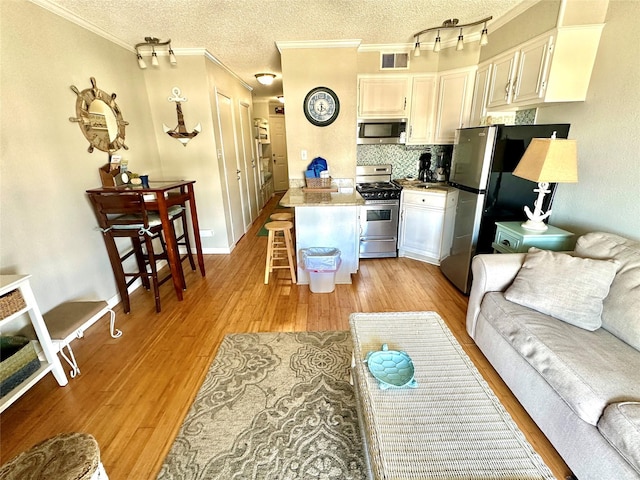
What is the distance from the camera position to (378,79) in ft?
11.5

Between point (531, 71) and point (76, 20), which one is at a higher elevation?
point (76, 20)

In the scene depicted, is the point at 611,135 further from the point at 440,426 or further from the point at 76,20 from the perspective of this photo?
the point at 76,20

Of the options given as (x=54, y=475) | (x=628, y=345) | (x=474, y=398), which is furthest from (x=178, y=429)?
(x=628, y=345)

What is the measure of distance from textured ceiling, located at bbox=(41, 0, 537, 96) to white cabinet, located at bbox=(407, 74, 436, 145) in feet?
1.63

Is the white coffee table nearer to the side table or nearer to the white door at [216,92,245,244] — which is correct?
the side table

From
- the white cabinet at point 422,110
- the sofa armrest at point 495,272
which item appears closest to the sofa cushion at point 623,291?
the sofa armrest at point 495,272

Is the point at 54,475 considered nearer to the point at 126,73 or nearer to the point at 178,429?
the point at 178,429

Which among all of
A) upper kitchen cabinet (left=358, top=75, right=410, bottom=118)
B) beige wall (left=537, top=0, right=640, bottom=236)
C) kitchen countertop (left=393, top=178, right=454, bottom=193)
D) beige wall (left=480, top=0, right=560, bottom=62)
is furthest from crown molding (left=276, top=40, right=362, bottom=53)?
beige wall (left=537, top=0, right=640, bottom=236)

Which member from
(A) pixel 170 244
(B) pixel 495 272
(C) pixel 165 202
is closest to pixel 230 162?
(C) pixel 165 202

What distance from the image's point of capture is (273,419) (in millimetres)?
1576

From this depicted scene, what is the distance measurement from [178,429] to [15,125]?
2.25 meters

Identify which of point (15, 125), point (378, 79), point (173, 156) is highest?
point (378, 79)

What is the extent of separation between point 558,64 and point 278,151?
6988 mm

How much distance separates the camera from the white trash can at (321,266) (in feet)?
9.16
